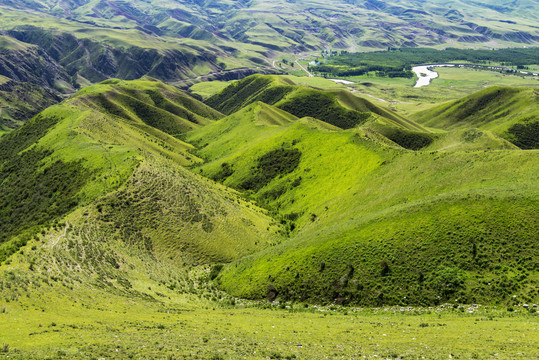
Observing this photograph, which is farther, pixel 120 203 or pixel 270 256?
pixel 120 203

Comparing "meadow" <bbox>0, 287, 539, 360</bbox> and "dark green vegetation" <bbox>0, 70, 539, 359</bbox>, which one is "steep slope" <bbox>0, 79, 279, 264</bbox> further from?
"meadow" <bbox>0, 287, 539, 360</bbox>

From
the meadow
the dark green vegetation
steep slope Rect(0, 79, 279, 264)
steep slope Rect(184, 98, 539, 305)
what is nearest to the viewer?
the meadow

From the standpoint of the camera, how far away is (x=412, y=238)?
160 ft

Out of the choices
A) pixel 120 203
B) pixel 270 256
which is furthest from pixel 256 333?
pixel 120 203

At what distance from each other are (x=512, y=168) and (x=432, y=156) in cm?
1698

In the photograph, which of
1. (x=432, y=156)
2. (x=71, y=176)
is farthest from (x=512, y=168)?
(x=71, y=176)

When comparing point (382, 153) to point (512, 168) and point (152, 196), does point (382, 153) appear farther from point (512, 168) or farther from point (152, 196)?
point (152, 196)

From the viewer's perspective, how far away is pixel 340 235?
54781 mm

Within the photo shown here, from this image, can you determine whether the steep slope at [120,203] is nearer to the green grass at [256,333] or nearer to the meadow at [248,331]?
the meadow at [248,331]

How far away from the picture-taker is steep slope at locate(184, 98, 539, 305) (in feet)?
137

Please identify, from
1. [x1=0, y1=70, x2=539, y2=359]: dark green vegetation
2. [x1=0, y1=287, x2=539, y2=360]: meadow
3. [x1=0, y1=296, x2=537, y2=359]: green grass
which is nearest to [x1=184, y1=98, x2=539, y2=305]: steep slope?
[x1=0, y1=70, x2=539, y2=359]: dark green vegetation

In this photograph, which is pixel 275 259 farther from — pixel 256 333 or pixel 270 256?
pixel 256 333

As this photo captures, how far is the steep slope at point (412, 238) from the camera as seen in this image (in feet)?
137

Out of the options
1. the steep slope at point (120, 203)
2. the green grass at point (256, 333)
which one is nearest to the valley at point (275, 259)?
the green grass at point (256, 333)
